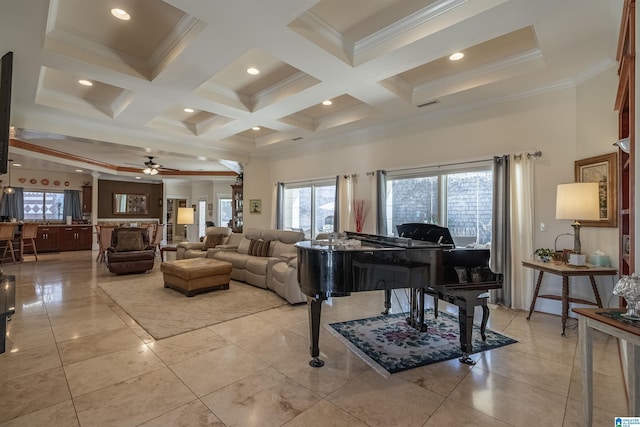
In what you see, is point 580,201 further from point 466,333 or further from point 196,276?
point 196,276

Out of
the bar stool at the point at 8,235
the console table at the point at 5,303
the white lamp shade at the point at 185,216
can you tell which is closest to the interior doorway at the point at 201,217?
the white lamp shade at the point at 185,216

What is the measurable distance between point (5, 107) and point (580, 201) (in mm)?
6023

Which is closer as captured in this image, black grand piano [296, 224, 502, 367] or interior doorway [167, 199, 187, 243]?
black grand piano [296, 224, 502, 367]

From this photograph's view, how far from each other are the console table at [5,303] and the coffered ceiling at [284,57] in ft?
7.29

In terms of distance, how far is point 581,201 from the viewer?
3.28 meters

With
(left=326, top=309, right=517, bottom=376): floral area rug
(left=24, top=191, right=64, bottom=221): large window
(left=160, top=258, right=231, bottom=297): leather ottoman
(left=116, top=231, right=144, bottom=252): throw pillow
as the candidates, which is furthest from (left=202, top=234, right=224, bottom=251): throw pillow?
(left=24, top=191, right=64, bottom=221): large window

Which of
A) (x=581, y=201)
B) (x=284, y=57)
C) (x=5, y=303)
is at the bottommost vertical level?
(x=5, y=303)

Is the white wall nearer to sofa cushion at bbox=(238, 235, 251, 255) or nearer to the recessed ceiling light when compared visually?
sofa cushion at bbox=(238, 235, 251, 255)

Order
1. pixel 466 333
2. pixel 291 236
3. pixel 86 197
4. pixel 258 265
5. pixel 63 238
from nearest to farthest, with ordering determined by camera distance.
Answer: pixel 466 333, pixel 258 265, pixel 291 236, pixel 63 238, pixel 86 197

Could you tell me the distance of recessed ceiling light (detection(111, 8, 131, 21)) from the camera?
2.83m

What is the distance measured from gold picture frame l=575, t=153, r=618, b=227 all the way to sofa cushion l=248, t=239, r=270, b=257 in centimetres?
491

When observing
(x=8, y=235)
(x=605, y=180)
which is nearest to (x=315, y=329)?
(x=605, y=180)

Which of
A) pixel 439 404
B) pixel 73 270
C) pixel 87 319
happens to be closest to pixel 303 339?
pixel 439 404

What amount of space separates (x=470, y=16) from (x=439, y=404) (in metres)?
3.11
